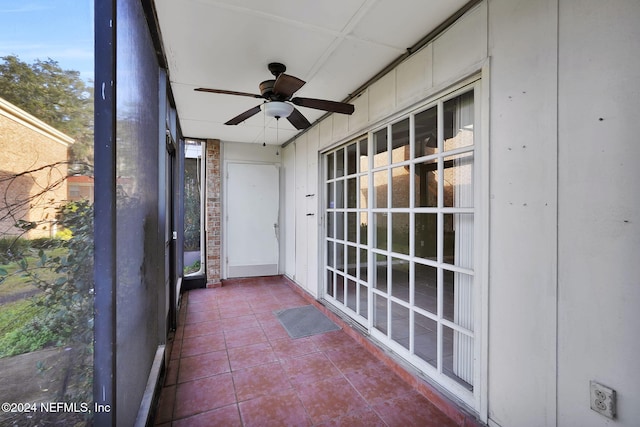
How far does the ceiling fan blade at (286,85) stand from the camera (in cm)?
205

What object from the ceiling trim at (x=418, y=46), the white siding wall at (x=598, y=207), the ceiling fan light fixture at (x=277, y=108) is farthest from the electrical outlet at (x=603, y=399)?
the ceiling fan light fixture at (x=277, y=108)

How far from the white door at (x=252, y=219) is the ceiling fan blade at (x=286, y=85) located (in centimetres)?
315

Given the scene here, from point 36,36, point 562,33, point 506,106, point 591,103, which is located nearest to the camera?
point 36,36

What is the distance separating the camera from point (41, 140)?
0.75 meters

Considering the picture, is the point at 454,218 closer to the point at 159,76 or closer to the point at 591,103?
the point at 591,103

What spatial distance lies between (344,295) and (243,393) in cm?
168

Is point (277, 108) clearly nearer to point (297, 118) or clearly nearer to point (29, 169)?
point (297, 118)

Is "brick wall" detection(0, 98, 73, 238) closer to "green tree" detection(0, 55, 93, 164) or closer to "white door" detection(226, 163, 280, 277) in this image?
"green tree" detection(0, 55, 93, 164)

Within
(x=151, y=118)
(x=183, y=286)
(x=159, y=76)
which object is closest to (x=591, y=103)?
(x=151, y=118)

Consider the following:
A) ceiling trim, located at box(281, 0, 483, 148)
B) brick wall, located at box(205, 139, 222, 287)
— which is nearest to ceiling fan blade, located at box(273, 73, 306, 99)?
ceiling trim, located at box(281, 0, 483, 148)

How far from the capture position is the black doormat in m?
3.24

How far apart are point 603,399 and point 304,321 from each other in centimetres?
278

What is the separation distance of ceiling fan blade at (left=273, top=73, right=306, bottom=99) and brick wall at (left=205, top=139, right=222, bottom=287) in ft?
10.0

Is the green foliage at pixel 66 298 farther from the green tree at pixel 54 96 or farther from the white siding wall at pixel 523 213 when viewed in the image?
the white siding wall at pixel 523 213
